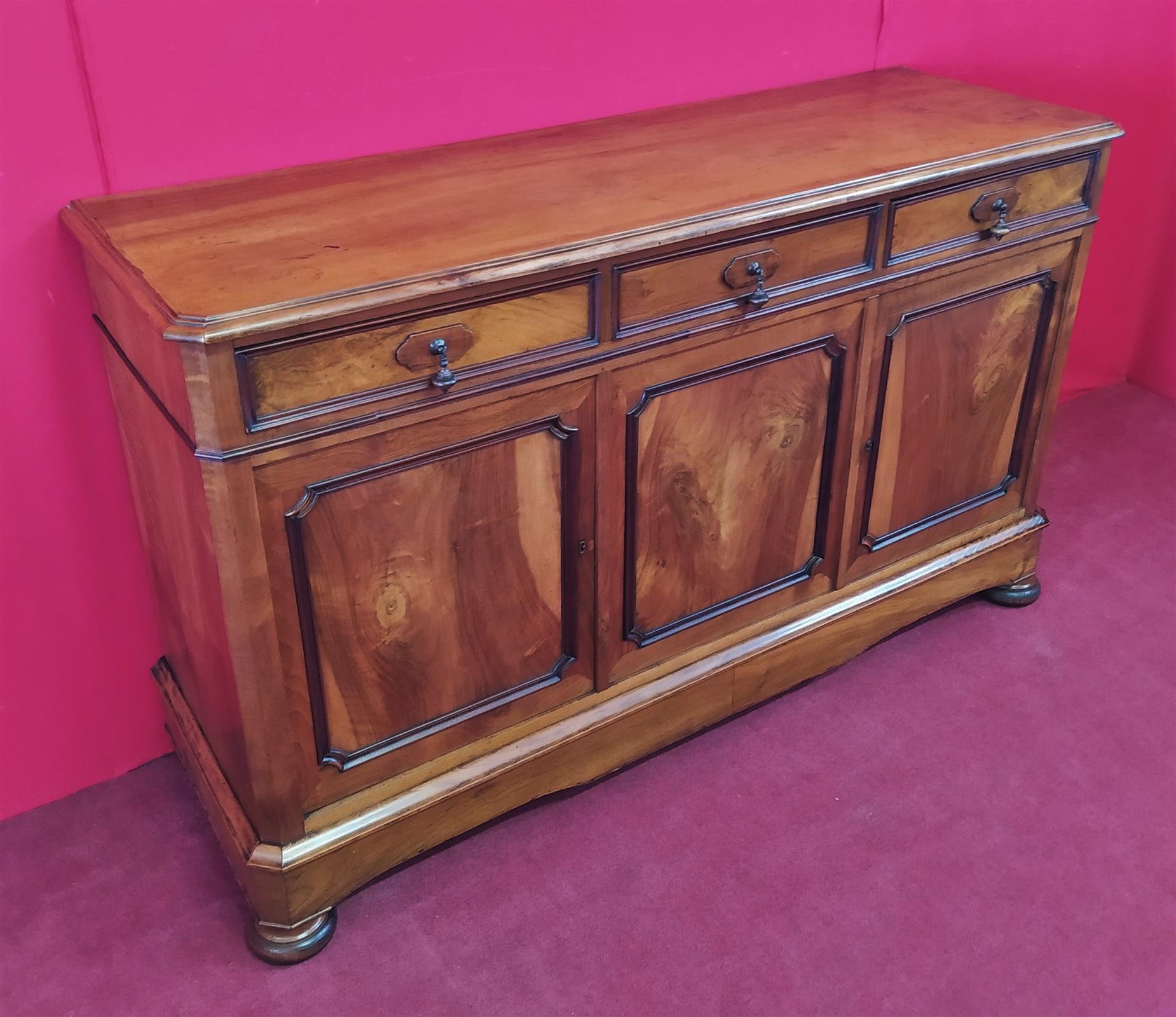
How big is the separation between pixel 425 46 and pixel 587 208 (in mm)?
455

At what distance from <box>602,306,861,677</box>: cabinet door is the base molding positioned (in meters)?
0.08

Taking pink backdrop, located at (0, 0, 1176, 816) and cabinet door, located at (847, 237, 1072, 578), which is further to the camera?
cabinet door, located at (847, 237, 1072, 578)

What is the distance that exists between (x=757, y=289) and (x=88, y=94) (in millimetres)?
987

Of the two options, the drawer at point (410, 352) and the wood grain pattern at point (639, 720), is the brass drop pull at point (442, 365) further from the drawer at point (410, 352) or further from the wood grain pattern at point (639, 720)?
the wood grain pattern at point (639, 720)

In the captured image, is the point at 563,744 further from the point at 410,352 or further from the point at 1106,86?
the point at 1106,86

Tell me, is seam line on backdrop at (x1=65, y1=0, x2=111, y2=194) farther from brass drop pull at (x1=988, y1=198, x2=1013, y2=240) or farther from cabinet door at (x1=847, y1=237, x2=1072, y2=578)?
brass drop pull at (x1=988, y1=198, x2=1013, y2=240)

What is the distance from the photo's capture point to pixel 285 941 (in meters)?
1.81

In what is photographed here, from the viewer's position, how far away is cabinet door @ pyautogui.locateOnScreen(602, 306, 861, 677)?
1.83 m

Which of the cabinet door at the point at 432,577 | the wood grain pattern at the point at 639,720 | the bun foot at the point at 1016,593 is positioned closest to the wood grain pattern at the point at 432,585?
the cabinet door at the point at 432,577

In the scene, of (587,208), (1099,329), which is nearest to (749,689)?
(587,208)

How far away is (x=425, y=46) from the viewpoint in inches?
75.2

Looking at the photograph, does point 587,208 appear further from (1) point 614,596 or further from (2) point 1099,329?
(2) point 1099,329

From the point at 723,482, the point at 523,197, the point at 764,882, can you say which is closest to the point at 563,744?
→ the point at 764,882

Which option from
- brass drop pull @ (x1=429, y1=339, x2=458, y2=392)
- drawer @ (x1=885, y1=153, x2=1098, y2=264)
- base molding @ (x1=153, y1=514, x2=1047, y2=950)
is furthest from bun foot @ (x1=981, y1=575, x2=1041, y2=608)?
brass drop pull @ (x1=429, y1=339, x2=458, y2=392)
